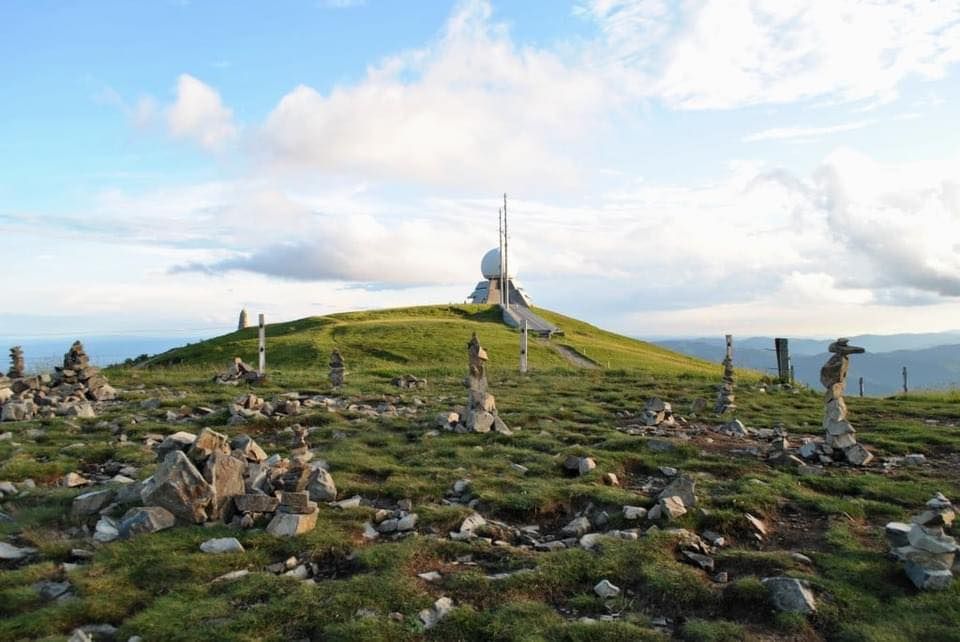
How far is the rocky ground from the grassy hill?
65.3 feet

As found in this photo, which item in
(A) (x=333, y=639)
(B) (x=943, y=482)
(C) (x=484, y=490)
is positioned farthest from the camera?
(B) (x=943, y=482)

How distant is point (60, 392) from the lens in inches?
825

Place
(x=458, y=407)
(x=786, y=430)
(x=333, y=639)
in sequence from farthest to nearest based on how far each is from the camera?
1. (x=458, y=407)
2. (x=786, y=430)
3. (x=333, y=639)

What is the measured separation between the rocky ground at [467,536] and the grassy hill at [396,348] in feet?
65.3

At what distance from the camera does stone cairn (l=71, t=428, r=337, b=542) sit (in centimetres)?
838

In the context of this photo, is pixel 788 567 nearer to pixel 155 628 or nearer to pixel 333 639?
pixel 333 639

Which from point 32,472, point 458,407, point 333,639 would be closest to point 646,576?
point 333,639

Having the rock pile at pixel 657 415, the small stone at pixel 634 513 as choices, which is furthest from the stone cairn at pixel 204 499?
the rock pile at pixel 657 415

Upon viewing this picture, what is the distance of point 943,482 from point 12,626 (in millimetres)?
13447

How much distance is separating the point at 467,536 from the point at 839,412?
926cm

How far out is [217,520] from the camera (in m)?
8.65

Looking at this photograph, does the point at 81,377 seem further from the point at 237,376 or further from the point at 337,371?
the point at 337,371

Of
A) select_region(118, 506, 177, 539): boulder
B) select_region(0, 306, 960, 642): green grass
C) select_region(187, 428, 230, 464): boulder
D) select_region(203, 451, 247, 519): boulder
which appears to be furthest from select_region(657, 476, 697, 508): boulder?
select_region(118, 506, 177, 539): boulder

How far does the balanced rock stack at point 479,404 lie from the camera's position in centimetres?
1506
